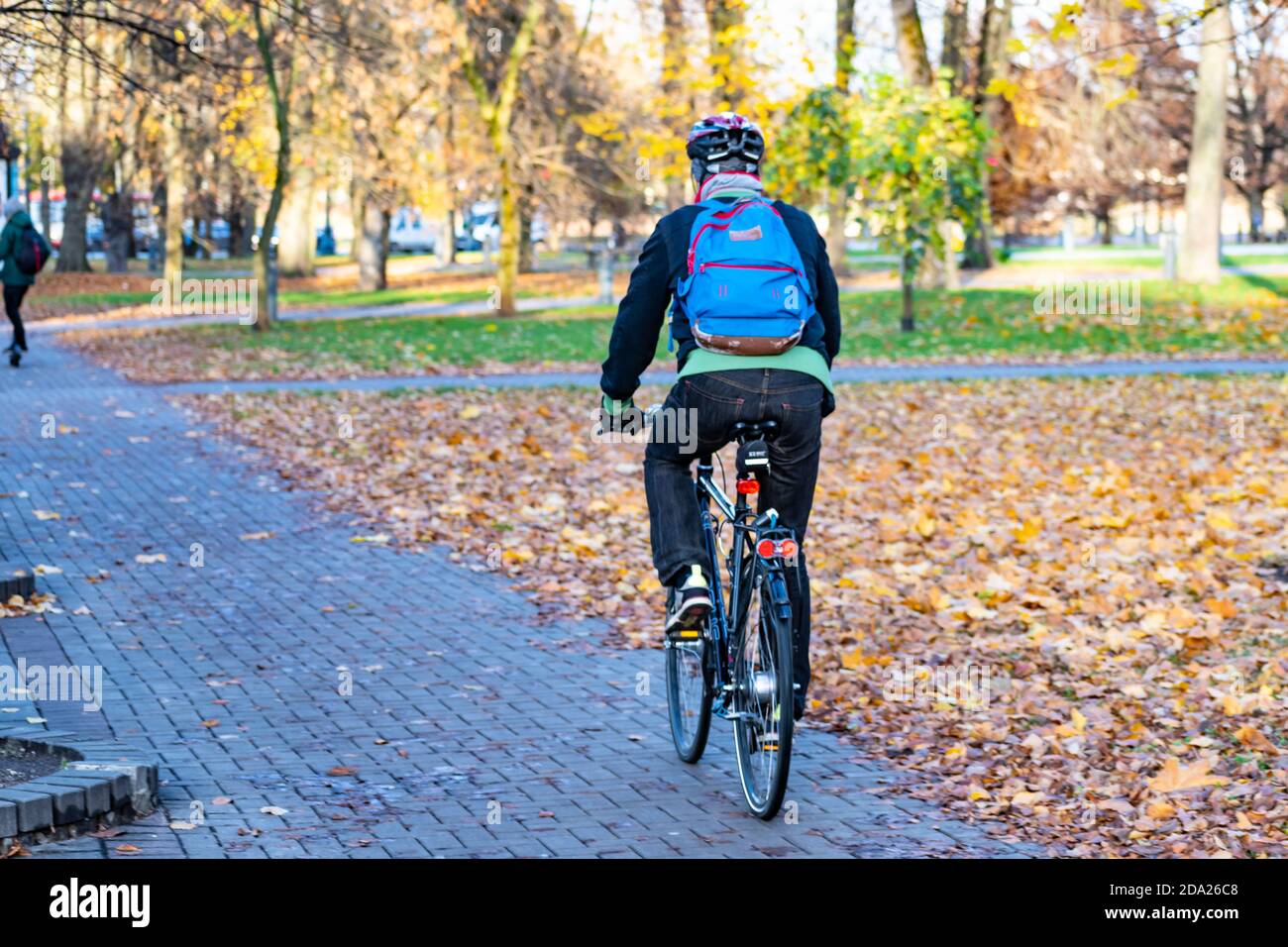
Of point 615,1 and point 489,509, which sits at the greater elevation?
point 615,1

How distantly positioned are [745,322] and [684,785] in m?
1.56

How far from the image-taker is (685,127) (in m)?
34.8

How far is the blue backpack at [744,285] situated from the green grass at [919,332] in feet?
55.1

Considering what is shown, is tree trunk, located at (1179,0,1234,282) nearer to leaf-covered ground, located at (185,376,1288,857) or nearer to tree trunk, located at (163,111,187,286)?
leaf-covered ground, located at (185,376,1288,857)

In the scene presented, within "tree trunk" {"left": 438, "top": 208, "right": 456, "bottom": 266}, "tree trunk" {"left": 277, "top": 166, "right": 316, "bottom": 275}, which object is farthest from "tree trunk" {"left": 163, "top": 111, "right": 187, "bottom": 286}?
"tree trunk" {"left": 438, "top": 208, "right": 456, "bottom": 266}

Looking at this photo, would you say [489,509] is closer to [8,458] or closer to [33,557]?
[33,557]

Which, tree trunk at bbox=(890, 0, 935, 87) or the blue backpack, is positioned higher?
tree trunk at bbox=(890, 0, 935, 87)

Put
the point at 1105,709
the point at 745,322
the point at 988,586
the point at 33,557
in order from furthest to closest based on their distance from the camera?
the point at 33,557 < the point at 988,586 < the point at 1105,709 < the point at 745,322

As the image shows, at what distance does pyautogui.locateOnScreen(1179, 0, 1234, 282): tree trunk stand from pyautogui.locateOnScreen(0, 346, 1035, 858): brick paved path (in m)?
25.4

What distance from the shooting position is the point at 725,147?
5418mm

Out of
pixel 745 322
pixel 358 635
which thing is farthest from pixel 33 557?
pixel 745 322

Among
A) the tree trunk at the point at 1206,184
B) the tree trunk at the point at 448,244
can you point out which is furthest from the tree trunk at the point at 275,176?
the tree trunk at the point at 448,244

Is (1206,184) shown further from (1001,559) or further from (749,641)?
(749,641)

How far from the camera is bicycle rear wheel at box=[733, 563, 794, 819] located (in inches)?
196
